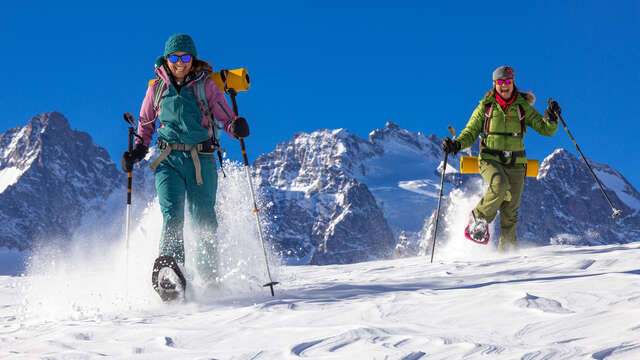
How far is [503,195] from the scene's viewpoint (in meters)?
8.38

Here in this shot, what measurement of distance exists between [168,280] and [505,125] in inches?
207

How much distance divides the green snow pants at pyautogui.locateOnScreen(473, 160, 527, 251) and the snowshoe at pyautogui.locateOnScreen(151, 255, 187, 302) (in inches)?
189

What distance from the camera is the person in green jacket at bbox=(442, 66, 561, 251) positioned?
826 centimetres

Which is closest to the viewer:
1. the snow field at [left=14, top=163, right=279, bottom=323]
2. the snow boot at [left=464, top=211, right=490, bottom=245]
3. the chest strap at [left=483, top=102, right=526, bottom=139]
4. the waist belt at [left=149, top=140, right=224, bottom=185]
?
Answer: the snow field at [left=14, top=163, right=279, bottom=323]

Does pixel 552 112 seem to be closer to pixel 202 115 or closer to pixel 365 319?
pixel 202 115

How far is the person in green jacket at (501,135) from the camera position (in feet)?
27.1

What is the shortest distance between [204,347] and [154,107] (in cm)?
339

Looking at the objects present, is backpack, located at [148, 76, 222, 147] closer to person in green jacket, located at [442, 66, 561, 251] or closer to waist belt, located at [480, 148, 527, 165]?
person in green jacket, located at [442, 66, 561, 251]

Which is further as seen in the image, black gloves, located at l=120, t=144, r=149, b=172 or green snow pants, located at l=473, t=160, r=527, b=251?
green snow pants, located at l=473, t=160, r=527, b=251

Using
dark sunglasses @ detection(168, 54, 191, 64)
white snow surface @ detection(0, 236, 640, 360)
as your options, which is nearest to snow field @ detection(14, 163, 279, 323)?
white snow surface @ detection(0, 236, 640, 360)

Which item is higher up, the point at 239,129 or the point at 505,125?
the point at 505,125

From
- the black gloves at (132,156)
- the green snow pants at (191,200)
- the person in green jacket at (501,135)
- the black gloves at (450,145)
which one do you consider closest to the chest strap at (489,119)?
the person in green jacket at (501,135)

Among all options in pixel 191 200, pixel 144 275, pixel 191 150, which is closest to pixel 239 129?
pixel 191 150

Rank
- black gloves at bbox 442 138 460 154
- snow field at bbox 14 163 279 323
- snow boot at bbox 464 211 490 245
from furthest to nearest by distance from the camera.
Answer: snow boot at bbox 464 211 490 245 < black gloves at bbox 442 138 460 154 < snow field at bbox 14 163 279 323
